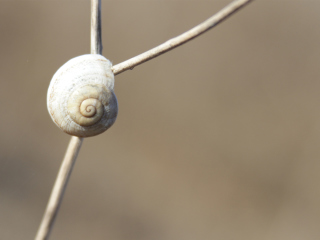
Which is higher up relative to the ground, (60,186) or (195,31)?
(195,31)

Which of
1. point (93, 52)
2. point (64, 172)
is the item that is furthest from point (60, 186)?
point (93, 52)

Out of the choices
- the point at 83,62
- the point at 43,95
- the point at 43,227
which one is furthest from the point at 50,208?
the point at 43,95

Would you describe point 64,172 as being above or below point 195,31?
below

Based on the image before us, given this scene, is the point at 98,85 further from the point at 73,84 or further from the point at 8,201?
the point at 8,201

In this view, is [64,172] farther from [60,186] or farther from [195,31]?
[195,31]

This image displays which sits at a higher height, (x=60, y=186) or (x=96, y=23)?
(x=96, y=23)
